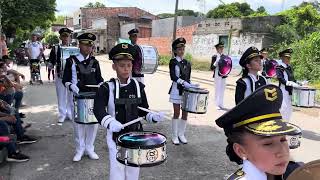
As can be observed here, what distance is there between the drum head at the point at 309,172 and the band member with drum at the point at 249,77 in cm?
411

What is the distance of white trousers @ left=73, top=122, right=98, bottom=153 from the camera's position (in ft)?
21.3

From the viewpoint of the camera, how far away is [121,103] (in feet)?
14.3

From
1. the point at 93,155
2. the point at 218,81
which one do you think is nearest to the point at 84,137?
Answer: the point at 93,155

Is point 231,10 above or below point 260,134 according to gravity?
above

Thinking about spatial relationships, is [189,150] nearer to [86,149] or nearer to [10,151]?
[86,149]

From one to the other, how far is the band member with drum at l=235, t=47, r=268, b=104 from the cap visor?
3.65 meters

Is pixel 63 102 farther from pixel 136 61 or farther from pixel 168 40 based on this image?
pixel 168 40

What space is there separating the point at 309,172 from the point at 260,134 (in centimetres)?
46

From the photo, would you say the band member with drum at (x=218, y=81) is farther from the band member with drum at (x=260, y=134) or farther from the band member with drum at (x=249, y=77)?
the band member with drum at (x=260, y=134)

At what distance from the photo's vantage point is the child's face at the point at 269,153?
A: 6.19 ft

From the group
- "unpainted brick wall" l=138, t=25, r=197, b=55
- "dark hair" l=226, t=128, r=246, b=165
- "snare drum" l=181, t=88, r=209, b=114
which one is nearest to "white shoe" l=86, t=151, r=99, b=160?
"snare drum" l=181, t=88, r=209, b=114

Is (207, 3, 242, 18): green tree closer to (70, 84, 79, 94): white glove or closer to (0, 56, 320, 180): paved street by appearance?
(0, 56, 320, 180): paved street

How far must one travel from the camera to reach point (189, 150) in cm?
706

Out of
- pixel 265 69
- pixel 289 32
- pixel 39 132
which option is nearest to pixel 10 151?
pixel 39 132
